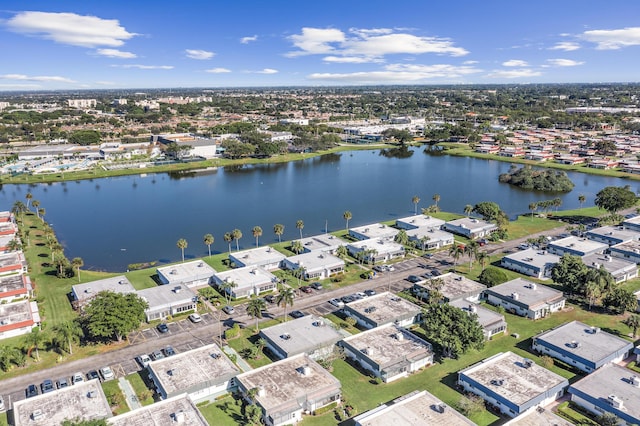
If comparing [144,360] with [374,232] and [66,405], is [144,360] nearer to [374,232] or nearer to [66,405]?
[66,405]

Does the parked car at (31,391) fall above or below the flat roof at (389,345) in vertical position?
below

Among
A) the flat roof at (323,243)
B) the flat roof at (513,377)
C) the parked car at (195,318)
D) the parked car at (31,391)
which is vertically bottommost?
the parked car at (31,391)

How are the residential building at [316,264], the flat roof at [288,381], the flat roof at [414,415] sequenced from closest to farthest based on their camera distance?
1. the flat roof at [414,415]
2. the flat roof at [288,381]
3. the residential building at [316,264]

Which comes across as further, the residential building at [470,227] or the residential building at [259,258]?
the residential building at [470,227]

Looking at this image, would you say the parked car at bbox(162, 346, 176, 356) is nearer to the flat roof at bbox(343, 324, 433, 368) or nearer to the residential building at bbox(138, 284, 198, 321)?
the residential building at bbox(138, 284, 198, 321)

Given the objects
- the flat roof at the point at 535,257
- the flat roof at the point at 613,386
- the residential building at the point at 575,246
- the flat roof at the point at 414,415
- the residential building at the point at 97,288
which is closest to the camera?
the flat roof at the point at 414,415

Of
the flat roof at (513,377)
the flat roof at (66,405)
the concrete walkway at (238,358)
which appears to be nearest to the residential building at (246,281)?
the concrete walkway at (238,358)

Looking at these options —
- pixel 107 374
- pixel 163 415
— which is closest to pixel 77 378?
pixel 107 374

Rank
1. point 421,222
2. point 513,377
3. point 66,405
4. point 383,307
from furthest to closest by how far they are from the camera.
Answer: point 421,222
point 383,307
point 513,377
point 66,405

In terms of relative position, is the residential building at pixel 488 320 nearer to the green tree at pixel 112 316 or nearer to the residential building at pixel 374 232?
the residential building at pixel 374 232
